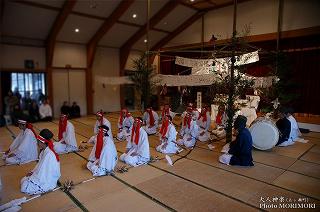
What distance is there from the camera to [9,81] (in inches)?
420

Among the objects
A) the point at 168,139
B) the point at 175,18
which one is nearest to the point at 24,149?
the point at 168,139

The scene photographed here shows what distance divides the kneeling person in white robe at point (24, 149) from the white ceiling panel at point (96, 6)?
6.10m

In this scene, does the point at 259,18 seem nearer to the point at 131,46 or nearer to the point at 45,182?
the point at 131,46

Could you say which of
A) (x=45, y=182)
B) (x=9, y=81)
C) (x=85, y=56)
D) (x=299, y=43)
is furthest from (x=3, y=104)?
(x=299, y=43)

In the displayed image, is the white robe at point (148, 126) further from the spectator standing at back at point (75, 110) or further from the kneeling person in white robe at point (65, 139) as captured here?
the spectator standing at back at point (75, 110)

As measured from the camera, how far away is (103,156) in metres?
4.36

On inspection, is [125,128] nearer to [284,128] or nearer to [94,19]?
[284,128]

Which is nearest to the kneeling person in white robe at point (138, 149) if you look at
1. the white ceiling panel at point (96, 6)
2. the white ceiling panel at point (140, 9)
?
the white ceiling panel at point (96, 6)

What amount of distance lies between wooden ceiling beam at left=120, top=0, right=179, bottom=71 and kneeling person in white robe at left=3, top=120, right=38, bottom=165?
845cm

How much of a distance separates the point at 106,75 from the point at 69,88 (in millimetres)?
2235

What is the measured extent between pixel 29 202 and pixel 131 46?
36.1 feet

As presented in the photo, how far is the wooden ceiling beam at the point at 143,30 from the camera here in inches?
439

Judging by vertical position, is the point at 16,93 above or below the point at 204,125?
above

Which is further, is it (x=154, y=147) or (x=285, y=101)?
(x=285, y=101)
